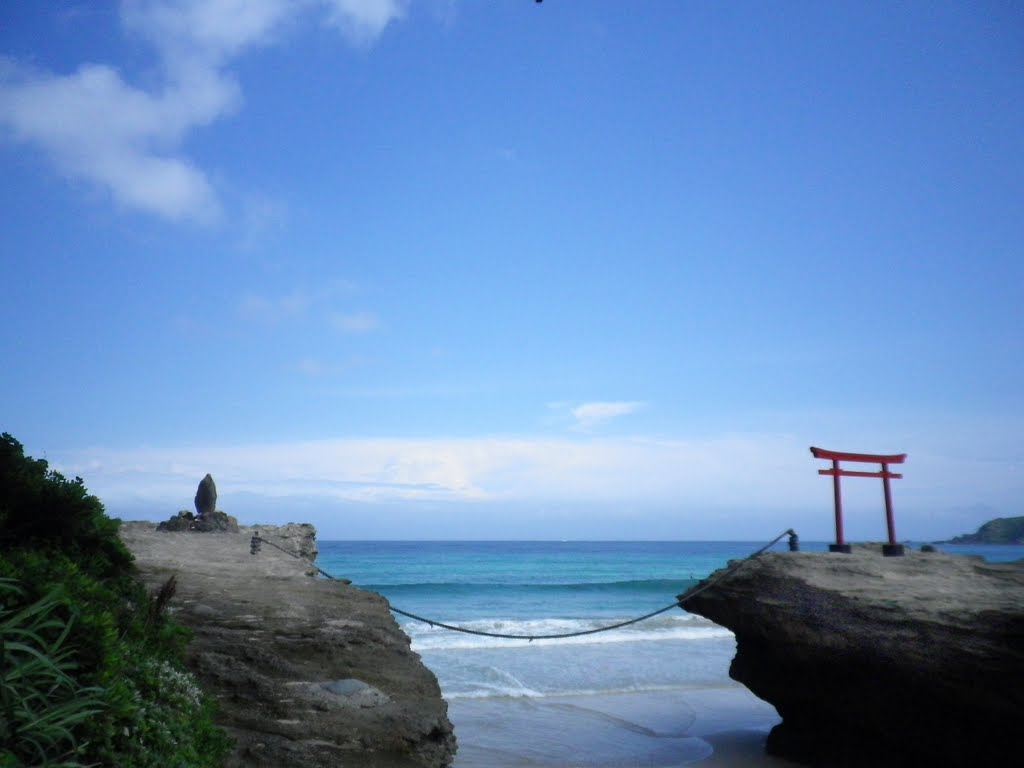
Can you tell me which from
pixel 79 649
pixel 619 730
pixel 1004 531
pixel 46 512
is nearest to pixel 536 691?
pixel 619 730

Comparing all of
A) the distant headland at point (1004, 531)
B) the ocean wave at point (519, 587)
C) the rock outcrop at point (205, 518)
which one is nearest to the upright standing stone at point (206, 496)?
the rock outcrop at point (205, 518)

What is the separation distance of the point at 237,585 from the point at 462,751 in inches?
168

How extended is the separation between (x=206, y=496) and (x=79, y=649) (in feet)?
42.0

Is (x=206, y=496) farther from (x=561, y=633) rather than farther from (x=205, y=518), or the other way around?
(x=561, y=633)

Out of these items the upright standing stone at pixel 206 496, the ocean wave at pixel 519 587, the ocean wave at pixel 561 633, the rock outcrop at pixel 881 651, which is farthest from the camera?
the ocean wave at pixel 519 587

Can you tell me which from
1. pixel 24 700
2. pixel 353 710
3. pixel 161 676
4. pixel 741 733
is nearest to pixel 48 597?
pixel 24 700

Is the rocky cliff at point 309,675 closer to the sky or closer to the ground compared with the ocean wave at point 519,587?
closer to the sky

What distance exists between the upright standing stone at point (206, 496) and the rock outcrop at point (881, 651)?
9949mm

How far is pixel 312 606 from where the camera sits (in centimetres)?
647

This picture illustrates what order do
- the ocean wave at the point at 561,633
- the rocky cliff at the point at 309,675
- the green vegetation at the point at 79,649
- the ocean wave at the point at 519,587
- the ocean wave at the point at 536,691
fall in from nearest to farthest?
the green vegetation at the point at 79,649
the rocky cliff at the point at 309,675
the ocean wave at the point at 536,691
the ocean wave at the point at 561,633
the ocean wave at the point at 519,587

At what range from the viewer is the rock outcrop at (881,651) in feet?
22.9

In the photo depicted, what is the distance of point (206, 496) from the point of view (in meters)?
15.1

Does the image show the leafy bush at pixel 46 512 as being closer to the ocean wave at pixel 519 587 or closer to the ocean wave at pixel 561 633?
the ocean wave at pixel 561 633

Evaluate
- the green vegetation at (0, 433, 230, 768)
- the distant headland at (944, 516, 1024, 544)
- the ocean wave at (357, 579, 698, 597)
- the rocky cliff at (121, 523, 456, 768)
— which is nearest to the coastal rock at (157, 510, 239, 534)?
the rocky cliff at (121, 523, 456, 768)
